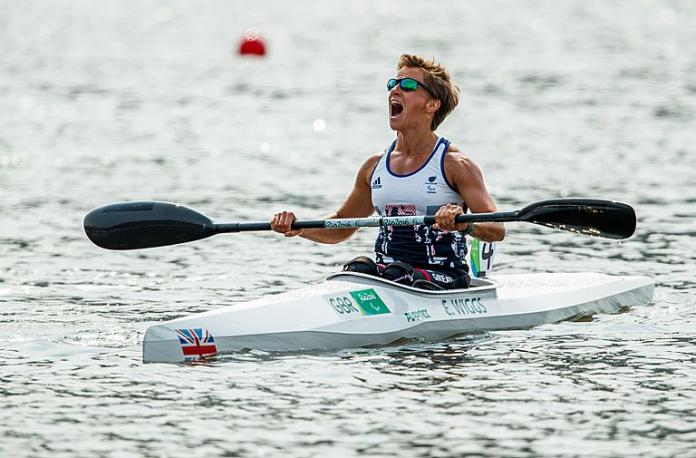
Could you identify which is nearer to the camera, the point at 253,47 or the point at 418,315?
the point at 418,315

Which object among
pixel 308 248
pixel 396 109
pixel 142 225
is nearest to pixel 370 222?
pixel 396 109

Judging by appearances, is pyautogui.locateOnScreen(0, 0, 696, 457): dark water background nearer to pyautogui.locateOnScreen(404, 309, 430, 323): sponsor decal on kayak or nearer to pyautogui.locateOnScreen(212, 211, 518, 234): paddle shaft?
pyautogui.locateOnScreen(404, 309, 430, 323): sponsor decal on kayak

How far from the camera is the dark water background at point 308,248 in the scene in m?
8.81

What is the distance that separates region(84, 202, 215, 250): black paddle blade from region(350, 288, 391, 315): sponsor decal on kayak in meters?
1.33

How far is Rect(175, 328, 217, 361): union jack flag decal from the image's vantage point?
10250 millimetres

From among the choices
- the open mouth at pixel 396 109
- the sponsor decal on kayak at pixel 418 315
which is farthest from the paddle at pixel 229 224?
the open mouth at pixel 396 109

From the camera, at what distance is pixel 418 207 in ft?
36.8

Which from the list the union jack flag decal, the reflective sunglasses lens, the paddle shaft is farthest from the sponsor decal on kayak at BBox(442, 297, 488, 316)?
the union jack flag decal

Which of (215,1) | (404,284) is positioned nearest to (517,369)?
(404,284)

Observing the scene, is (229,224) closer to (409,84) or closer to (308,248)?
(409,84)

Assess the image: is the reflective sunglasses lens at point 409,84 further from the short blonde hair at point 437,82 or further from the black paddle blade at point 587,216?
the black paddle blade at point 587,216

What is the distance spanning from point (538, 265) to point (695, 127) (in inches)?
465

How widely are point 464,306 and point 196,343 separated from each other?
2071 mm

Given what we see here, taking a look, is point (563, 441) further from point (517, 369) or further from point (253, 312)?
point (253, 312)
